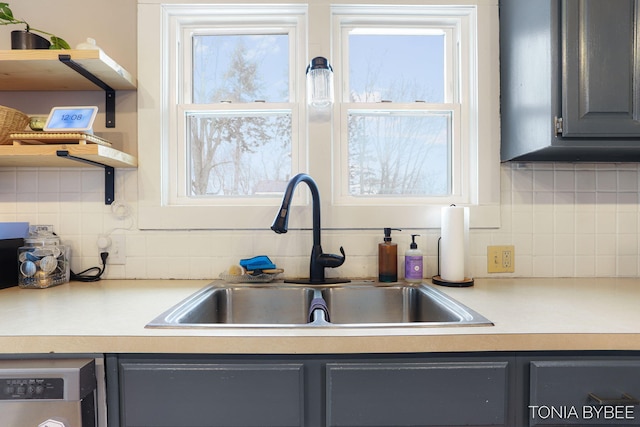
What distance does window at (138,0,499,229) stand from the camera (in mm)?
1560

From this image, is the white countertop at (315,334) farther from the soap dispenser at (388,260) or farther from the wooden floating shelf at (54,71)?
the wooden floating shelf at (54,71)

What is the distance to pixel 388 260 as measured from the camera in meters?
1.47

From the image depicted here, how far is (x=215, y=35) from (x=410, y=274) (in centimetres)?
136

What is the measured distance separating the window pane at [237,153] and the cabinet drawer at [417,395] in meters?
0.99

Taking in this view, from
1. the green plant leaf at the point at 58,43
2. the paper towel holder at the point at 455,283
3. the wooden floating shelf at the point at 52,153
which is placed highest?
the green plant leaf at the point at 58,43

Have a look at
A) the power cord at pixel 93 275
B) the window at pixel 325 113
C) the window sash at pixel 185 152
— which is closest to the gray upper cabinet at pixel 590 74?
the window at pixel 325 113

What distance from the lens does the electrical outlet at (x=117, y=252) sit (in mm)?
1554

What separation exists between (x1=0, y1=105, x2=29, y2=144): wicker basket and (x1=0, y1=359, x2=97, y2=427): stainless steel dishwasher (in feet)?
Result: 2.90

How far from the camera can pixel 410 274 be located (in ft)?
4.75

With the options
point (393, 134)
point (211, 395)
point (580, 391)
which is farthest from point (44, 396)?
point (393, 134)

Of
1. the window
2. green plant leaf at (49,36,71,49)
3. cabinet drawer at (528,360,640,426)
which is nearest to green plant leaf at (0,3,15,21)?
green plant leaf at (49,36,71,49)

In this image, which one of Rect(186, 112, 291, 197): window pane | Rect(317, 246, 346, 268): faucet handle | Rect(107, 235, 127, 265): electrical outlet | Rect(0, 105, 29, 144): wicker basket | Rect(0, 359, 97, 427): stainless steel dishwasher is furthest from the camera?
Rect(186, 112, 291, 197): window pane

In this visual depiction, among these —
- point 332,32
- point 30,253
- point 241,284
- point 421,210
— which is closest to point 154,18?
point 332,32

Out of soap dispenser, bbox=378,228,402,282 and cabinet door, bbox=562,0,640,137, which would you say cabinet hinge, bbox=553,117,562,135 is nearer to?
cabinet door, bbox=562,0,640,137
